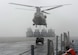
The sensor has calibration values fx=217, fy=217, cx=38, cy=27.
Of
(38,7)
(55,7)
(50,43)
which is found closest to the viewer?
(50,43)

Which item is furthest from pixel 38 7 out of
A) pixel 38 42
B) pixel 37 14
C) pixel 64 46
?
pixel 64 46

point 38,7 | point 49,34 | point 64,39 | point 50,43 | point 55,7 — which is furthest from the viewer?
point 49,34

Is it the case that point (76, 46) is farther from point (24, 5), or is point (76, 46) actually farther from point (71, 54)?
point (24, 5)

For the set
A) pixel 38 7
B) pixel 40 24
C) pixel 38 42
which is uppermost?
pixel 38 7

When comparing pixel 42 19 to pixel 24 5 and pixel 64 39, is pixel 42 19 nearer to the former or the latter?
pixel 24 5

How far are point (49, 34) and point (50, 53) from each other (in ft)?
453

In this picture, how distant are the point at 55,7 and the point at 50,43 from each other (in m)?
42.9

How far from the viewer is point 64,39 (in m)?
21.2

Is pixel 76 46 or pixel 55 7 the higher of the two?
pixel 55 7

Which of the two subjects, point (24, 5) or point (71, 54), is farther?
point (24, 5)

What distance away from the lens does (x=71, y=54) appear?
13578mm

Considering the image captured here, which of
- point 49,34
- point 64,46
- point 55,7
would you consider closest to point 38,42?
point 55,7

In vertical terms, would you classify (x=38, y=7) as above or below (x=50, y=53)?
above

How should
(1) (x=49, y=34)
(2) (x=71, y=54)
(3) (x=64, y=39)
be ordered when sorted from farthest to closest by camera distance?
(1) (x=49, y=34) → (3) (x=64, y=39) → (2) (x=71, y=54)
